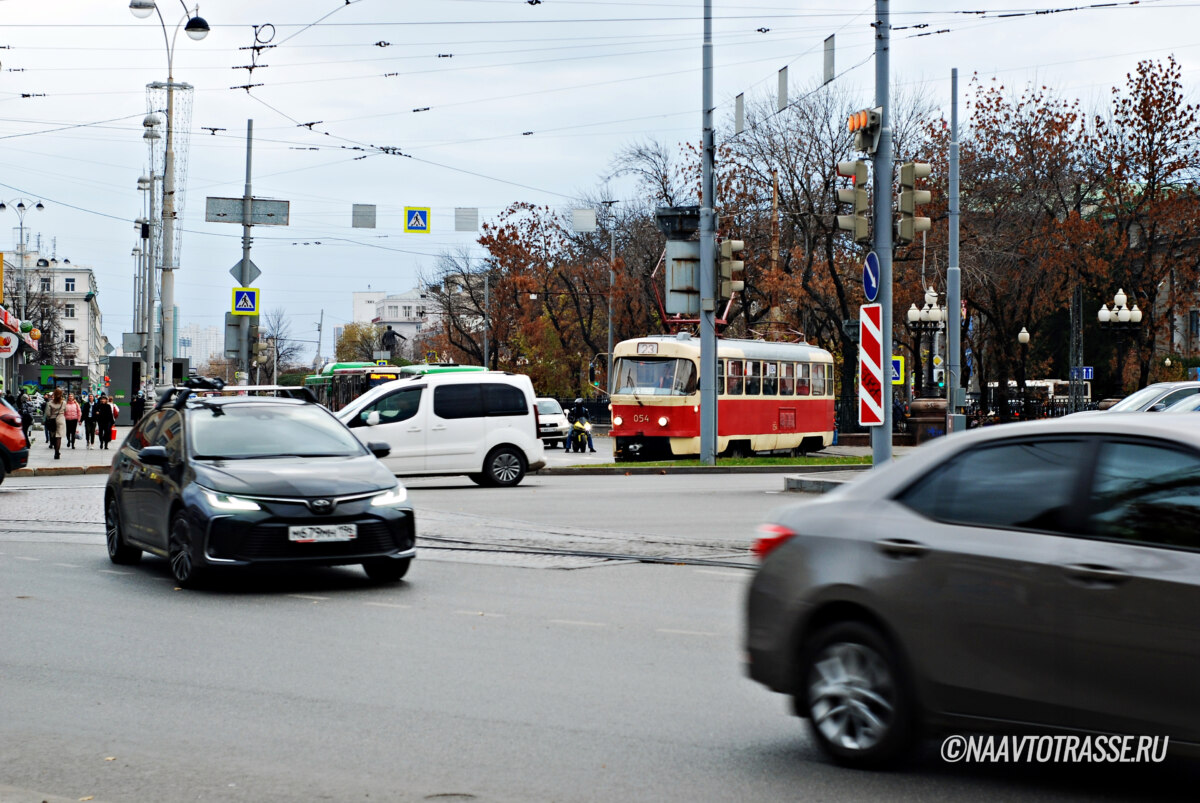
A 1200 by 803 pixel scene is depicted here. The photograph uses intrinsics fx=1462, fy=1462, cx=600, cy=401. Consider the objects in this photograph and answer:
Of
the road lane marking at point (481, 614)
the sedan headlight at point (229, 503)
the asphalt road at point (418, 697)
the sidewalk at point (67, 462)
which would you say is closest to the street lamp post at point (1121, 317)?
the sidewalk at point (67, 462)

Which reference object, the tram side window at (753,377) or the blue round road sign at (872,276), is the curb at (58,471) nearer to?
the tram side window at (753,377)

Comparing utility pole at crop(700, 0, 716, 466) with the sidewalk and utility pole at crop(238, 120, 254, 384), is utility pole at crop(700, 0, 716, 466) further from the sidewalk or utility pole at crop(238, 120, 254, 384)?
the sidewalk

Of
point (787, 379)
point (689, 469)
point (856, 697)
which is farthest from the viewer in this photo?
point (787, 379)

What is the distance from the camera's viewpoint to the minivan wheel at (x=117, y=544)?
41.8 ft

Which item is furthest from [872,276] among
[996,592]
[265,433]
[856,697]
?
[996,592]

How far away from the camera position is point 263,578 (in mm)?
11984

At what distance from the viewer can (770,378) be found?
1416 inches

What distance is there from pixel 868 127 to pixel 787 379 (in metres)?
19.5

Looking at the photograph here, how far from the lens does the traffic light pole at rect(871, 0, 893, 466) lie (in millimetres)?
17609

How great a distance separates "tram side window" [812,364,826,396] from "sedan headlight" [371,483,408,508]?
28302 mm

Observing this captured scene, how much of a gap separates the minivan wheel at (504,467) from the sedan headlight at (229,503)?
13745mm

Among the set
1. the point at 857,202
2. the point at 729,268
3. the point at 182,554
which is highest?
the point at 729,268

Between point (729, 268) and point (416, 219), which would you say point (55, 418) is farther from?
point (729, 268)

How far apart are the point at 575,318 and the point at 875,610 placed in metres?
64.1
